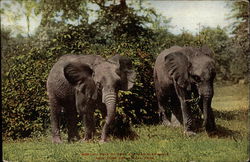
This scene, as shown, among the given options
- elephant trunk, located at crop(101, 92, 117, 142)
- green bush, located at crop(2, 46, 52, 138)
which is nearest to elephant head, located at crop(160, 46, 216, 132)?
elephant trunk, located at crop(101, 92, 117, 142)

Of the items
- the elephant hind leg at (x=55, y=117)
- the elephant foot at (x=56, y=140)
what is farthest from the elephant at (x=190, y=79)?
the elephant foot at (x=56, y=140)

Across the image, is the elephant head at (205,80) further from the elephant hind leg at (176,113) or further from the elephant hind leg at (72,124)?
the elephant hind leg at (72,124)

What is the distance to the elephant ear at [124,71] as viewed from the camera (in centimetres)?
1042

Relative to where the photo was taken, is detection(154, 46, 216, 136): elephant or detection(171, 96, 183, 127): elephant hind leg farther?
detection(171, 96, 183, 127): elephant hind leg

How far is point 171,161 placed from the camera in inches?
319

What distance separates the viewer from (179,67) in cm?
1126

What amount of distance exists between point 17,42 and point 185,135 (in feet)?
29.7

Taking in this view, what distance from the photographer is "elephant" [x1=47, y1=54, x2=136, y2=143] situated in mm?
9570

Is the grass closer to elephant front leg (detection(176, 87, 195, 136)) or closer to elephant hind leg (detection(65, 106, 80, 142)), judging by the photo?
elephant front leg (detection(176, 87, 195, 136))

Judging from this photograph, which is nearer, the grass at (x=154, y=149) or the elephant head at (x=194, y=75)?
the grass at (x=154, y=149)

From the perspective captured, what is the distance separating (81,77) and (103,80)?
0.82m

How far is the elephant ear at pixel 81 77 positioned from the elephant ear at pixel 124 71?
0.71 m

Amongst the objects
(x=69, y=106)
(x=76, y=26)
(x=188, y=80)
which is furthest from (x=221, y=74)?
(x=69, y=106)

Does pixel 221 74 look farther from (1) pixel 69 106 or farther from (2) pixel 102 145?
(2) pixel 102 145
